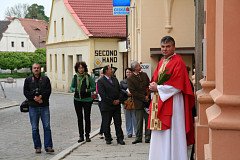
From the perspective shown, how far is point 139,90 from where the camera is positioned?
11.7 metres

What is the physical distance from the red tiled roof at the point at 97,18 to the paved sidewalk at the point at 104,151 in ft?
93.3

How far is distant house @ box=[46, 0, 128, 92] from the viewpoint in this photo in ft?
131

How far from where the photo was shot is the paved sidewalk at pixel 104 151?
10.1m

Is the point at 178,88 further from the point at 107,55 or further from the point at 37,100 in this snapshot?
the point at 107,55

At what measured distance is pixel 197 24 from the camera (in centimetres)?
861

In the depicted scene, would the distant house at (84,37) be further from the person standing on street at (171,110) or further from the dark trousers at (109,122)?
the person standing on street at (171,110)

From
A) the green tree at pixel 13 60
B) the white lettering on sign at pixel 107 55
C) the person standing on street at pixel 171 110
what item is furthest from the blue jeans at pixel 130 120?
the green tree at pixel 13 60

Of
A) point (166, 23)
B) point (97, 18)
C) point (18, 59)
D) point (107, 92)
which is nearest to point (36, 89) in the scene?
point (107, 92)

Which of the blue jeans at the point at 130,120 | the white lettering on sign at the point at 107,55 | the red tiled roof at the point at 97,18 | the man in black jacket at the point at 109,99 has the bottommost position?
the blue jeans at the point at 130,120

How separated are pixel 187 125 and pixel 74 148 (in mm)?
4631

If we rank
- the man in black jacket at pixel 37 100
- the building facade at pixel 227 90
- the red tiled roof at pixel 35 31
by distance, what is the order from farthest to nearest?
the red tiled roof at pixel 35 31 → the man in black jacket at pixel 37 100 → the building facade at pixel 227 90

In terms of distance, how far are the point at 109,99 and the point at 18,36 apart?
3369 inches

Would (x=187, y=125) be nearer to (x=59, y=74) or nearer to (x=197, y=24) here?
(x=197, y=24)

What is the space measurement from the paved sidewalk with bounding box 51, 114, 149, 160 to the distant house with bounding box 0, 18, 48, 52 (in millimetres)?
83433
